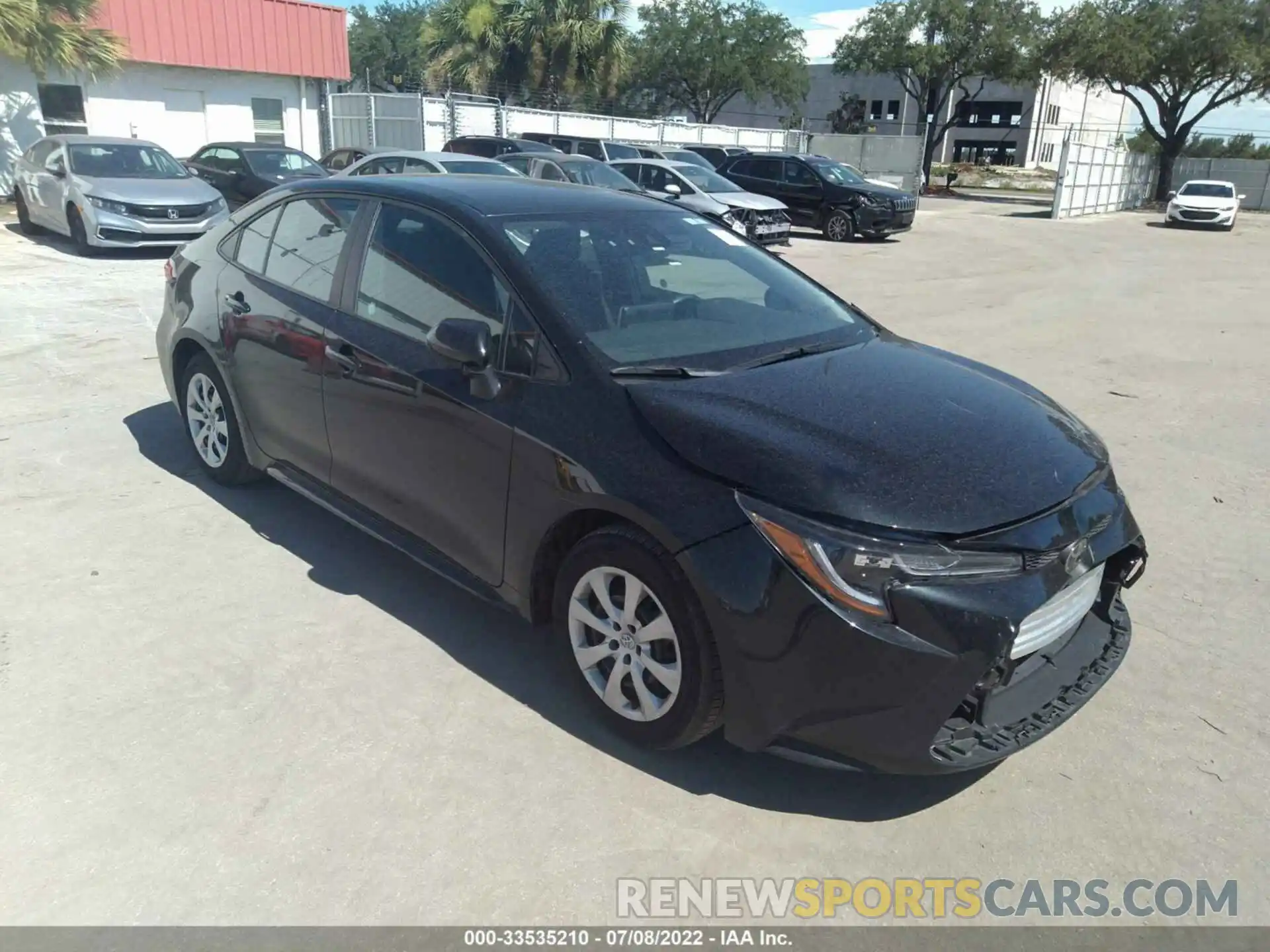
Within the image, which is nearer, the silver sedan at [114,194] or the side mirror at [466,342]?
the side mirror at [466,342]

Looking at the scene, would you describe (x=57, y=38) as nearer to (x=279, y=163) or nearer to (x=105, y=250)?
(x=279, y=163)

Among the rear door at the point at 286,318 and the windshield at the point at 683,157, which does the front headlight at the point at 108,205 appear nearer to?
the rear door at the point at 286,318

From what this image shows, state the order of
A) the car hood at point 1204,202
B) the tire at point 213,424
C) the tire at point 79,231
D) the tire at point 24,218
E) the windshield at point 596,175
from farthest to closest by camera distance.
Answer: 1. the car hood at point 1204,202
2. the windshield at point 596,175
3. the tire at point 24,218
4. the tire at point 79,231
5. the tire at point 213,424

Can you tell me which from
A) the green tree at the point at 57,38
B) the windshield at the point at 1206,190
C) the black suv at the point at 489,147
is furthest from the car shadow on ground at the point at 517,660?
the windshield at the point at 1206,190

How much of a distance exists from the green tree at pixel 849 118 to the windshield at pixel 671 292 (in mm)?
64214

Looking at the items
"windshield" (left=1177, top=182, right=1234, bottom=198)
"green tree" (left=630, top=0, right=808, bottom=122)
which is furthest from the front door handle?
"green tree" (left=630, top=0, right=808, bottom=122)

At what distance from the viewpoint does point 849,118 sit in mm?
65438

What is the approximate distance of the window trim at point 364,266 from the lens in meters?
3.23

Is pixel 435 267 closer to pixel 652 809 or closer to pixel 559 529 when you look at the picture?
pixel 559 529

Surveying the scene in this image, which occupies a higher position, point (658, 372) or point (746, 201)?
point (658, 372)

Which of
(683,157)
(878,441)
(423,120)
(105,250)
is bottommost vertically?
(105,250)

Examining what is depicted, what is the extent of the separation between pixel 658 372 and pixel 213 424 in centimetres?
291

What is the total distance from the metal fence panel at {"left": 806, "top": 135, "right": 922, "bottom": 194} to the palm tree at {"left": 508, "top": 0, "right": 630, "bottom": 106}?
367 inches

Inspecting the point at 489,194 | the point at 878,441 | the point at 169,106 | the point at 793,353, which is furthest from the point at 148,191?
the point at 878,441
